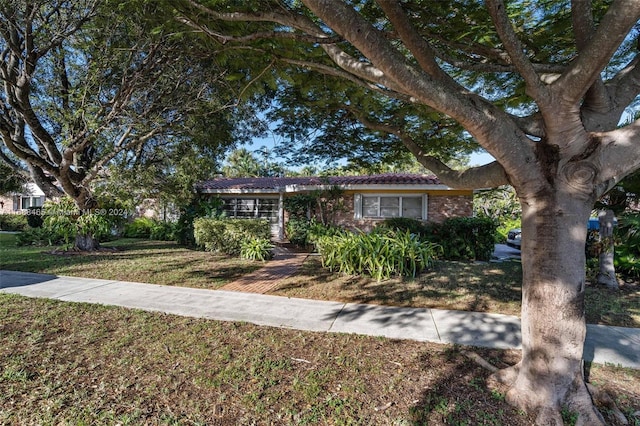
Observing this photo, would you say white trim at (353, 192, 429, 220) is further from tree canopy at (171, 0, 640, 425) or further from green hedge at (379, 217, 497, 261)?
tree canopy at (171, 0, 640, 425)

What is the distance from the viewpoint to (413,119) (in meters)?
6.92

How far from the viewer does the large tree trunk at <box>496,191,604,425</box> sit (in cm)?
271

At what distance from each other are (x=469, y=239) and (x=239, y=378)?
9.72m

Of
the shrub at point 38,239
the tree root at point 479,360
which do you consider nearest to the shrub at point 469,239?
the tree root at point 479,360

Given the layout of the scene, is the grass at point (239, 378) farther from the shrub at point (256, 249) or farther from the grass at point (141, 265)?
the shrub at point (256, 249)

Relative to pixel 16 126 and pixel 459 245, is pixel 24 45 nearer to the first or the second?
pixel 16 126

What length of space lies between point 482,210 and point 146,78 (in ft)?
80.5

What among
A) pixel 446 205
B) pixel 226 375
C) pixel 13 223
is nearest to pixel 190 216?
pixel 446 205

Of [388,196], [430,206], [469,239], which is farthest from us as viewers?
[388,196]

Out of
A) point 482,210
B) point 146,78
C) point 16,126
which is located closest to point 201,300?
point 146,78

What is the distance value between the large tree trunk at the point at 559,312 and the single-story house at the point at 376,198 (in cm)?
974

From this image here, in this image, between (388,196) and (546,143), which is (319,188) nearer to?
(388,196)

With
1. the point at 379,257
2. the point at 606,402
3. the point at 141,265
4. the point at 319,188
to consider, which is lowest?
the point at 606,402

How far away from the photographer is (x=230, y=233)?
1120 cm
